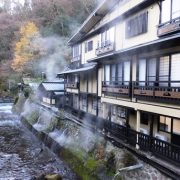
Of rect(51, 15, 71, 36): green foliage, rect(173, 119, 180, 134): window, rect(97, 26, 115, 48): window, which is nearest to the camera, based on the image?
rect(173, 119, 180, 134): window

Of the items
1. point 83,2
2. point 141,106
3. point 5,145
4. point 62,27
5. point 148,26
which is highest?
point 83,2

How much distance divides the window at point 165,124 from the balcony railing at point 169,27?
4.85 meters

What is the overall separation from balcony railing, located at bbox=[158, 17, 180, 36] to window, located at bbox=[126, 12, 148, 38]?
205 cm

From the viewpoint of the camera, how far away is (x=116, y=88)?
18.1 m

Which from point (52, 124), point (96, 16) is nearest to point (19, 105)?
point (52, 124)

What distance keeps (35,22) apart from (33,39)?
8.36 m

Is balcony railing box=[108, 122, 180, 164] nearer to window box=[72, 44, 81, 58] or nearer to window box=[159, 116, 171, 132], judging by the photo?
window box=[159, 116, 171, 132]

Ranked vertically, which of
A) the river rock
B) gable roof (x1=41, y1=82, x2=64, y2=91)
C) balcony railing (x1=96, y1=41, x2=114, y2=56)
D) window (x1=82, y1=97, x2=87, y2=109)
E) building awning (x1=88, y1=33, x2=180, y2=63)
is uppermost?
balcony railing (x1=96, y1=41, x2=114, y2=56)

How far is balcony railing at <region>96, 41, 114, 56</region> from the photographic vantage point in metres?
21.0

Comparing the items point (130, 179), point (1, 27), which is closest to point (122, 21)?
point (130, 179)

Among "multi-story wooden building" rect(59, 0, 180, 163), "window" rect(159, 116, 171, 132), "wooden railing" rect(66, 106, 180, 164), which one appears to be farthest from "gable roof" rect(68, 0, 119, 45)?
"window" rect(159, 116, 171, 132)

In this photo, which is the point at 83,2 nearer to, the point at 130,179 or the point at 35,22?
the point at 35,22

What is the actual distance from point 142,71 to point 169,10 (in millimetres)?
3835

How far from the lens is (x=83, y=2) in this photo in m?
55.5
